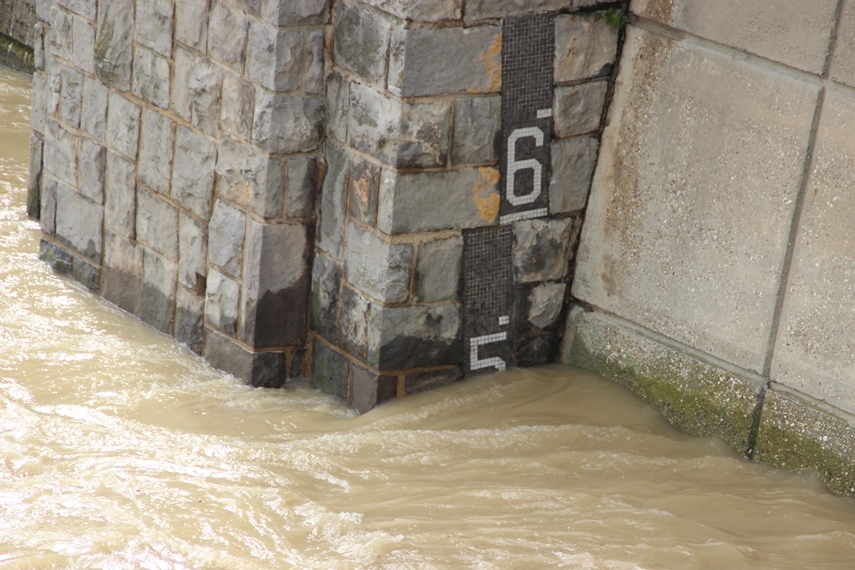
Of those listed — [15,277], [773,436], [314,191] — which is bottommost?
[15,277]

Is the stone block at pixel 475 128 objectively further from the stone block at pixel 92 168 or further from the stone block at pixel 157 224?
the stone block at pixel 92 168

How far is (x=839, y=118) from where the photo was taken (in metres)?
3.57

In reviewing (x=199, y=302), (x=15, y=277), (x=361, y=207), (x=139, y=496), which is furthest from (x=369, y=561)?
(x=15, y=277)

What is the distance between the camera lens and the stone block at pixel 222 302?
449 centimetres

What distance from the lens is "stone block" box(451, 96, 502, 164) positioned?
4.00 meters

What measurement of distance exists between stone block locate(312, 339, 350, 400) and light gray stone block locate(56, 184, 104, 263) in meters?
1.42

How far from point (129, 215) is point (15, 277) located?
806 millimetres

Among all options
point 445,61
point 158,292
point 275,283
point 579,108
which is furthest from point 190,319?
point 579,108

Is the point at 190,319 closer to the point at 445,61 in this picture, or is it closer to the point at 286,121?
the point at 286,121

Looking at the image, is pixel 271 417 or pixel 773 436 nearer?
pixel 773 436

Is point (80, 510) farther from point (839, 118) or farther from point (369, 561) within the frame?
point (839, 118)

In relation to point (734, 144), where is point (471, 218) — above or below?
below

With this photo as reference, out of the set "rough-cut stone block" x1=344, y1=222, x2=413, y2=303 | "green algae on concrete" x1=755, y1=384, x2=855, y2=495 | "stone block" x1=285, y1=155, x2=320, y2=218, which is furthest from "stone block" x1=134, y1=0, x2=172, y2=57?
"green algae on concrete" x1=755, y1=384, x2=855, y2=495

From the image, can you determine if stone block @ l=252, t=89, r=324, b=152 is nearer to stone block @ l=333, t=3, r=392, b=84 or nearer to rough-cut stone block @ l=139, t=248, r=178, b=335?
stone block @ l=333, t=3, r=392, b=84
